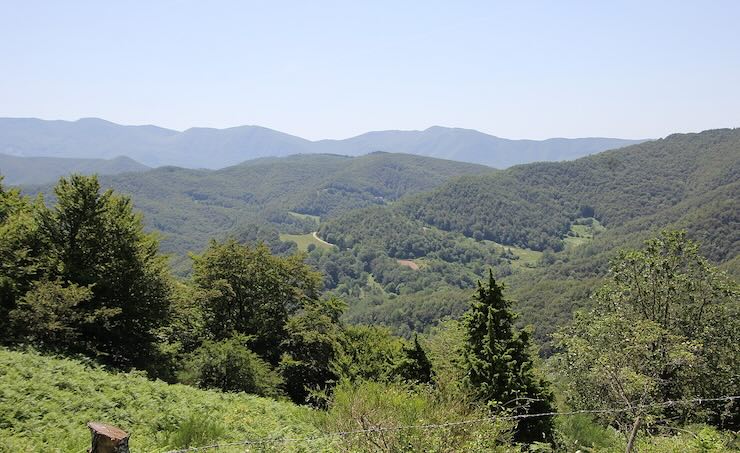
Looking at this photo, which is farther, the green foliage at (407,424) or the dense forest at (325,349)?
the dense forest at (325,349)

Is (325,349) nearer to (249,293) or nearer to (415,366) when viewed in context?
(249,293)

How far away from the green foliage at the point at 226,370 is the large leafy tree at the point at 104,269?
1.87 m

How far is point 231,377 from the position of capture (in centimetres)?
1859

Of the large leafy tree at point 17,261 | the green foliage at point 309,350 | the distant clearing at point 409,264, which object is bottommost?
the distant clearing at point 409,264

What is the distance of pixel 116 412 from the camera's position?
10016 millimetres

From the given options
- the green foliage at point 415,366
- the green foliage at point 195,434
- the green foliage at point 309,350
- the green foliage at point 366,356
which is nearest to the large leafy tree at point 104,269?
the green foliage at point 309,350

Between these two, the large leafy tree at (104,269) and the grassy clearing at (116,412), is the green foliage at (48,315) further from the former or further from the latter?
the grassy clearing at (116,412)

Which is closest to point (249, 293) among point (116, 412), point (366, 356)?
point (366, 356)

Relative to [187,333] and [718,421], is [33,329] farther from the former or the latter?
→ [718,421]

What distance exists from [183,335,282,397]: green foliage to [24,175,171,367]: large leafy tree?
187 centimetres

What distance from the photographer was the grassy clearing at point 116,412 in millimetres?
8328

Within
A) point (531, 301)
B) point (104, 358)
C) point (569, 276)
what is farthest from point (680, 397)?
point (569, 276)

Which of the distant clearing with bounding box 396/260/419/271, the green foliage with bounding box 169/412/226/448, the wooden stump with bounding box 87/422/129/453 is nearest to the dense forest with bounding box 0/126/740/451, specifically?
the green foliage with bounding box 169/412/226/448

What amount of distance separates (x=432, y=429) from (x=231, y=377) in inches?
516
